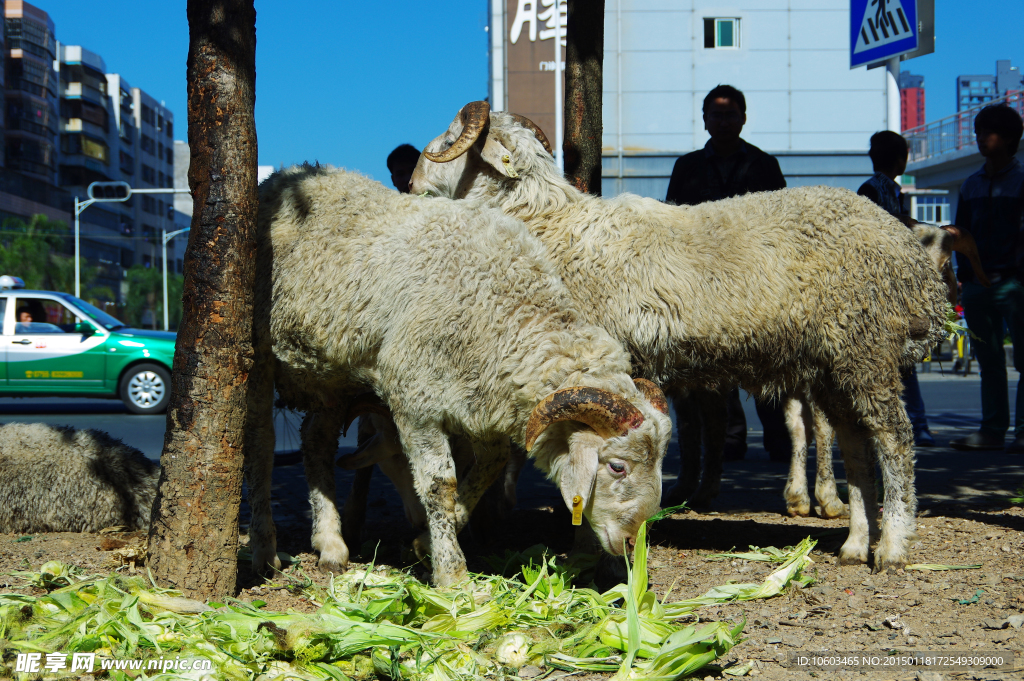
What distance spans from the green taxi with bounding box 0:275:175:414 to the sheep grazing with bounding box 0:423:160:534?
786 cm

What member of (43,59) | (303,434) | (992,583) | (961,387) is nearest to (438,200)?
(303,434)

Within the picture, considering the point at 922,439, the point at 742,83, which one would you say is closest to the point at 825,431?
the point at 922,439

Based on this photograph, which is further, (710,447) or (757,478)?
(757,478)

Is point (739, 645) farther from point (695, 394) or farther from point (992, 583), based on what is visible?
point (695, 394)

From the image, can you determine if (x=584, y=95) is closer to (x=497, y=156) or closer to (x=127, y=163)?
(x=497, y=156)

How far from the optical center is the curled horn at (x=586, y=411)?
3.50 metres

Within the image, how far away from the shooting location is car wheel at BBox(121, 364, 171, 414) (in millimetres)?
13133

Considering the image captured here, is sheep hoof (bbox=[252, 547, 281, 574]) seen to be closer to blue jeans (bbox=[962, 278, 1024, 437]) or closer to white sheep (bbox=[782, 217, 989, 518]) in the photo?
white sheep (bbox=[782, 217, 989, 518])

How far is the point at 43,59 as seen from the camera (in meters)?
67.9

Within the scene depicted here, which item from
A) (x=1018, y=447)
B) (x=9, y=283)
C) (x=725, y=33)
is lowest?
(x=1018, y=447)

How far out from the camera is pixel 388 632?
3209 mm

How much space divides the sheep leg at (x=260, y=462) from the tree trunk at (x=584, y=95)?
2.64 metres

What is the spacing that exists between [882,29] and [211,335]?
12194mm

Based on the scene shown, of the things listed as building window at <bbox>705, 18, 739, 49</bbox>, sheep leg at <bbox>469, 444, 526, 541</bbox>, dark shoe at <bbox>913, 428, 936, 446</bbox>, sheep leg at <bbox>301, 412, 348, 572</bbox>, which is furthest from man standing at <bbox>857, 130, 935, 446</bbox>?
building window at <bbox>705, 18, 739, 49</bbox>
